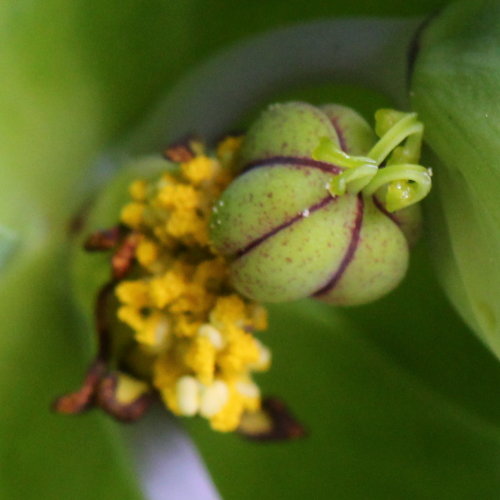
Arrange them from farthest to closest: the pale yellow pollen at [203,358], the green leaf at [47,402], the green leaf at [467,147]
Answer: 1. the green leaf at [47,402]
2. the pale yellow pollen at [203,358]
3. the green leaf at [467,147]

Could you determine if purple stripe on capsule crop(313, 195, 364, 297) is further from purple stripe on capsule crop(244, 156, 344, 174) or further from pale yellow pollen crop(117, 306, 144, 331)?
pale yellow pollen crop(117, 306, 144, 331)

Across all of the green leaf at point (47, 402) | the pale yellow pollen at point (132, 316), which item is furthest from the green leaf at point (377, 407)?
the pale yellow pollen at point (132, 316)

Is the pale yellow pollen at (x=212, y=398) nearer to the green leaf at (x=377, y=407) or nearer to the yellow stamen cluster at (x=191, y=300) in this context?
the yellow stamen cluster at (x=191, y=300)

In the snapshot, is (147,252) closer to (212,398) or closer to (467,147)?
(212,398)

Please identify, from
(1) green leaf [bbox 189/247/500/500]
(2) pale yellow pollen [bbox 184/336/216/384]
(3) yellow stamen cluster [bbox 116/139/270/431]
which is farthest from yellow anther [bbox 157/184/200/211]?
(1) green leaf [bbox 189/247/500/500]

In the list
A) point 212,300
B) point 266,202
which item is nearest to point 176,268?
point 212,300
